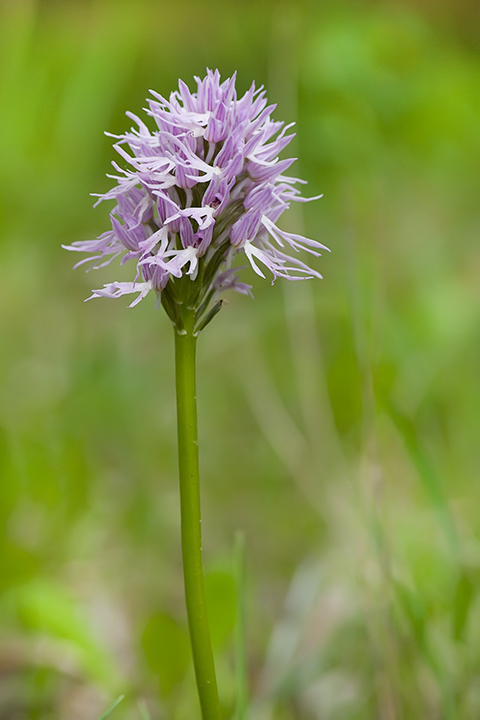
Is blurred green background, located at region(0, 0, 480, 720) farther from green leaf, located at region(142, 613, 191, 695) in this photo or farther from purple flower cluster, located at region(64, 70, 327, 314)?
purple flower cluster, located at region(64, 70, 327, 314)

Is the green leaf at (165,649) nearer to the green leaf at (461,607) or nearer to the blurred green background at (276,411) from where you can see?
the blurred green background at (276,411)

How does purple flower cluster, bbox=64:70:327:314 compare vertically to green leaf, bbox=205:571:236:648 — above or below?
above

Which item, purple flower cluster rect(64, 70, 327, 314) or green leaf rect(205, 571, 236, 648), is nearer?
purple flower cluster rect(64, 70, 327, 314)

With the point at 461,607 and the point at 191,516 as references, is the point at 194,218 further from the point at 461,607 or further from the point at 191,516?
the point at 461,607

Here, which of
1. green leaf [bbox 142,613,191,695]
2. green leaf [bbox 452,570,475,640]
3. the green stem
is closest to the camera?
the green stem

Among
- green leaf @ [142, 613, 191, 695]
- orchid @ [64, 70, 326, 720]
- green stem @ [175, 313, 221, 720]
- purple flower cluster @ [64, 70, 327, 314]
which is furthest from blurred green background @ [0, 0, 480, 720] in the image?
purple flower cluster @ [64, 70, 327, 314]

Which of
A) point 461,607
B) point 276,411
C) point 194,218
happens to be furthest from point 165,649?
point 276,411

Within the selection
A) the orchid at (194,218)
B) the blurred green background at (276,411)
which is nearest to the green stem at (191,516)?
the orchid at (194,218)
